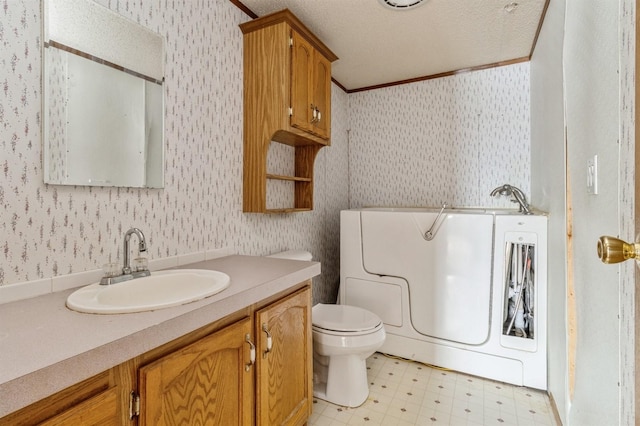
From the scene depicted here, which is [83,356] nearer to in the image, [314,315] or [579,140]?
[314,315]

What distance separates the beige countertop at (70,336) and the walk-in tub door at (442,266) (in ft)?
4.65

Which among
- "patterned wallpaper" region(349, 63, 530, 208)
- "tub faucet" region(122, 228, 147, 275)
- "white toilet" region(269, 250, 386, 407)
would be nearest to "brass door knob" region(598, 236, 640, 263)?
"tub faucet" region(122, 228, 147, 275)

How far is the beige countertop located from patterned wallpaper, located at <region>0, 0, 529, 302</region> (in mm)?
265

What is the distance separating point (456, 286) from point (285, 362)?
4.31 feet

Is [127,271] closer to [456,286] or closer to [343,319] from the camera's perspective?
[343,319]

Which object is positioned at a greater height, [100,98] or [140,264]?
[100,98]

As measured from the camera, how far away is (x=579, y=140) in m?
1.16

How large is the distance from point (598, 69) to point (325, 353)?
1.64 meters

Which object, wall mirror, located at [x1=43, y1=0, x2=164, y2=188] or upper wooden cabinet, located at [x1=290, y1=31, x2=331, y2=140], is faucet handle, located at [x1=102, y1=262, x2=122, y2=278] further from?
upper wooden cabinet, located at [x1=290, y1=31, x2=331, y2=140]

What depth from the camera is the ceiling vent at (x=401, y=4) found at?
5.88 feet

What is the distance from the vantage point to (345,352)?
173 centimetres

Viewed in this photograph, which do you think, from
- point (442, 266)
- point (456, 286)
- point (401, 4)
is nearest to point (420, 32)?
point (401, 4)

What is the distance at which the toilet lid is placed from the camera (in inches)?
69.8

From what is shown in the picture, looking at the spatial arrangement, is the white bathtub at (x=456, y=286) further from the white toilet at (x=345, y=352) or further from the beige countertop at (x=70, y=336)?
the beige countertop at (x=70, y=336)
